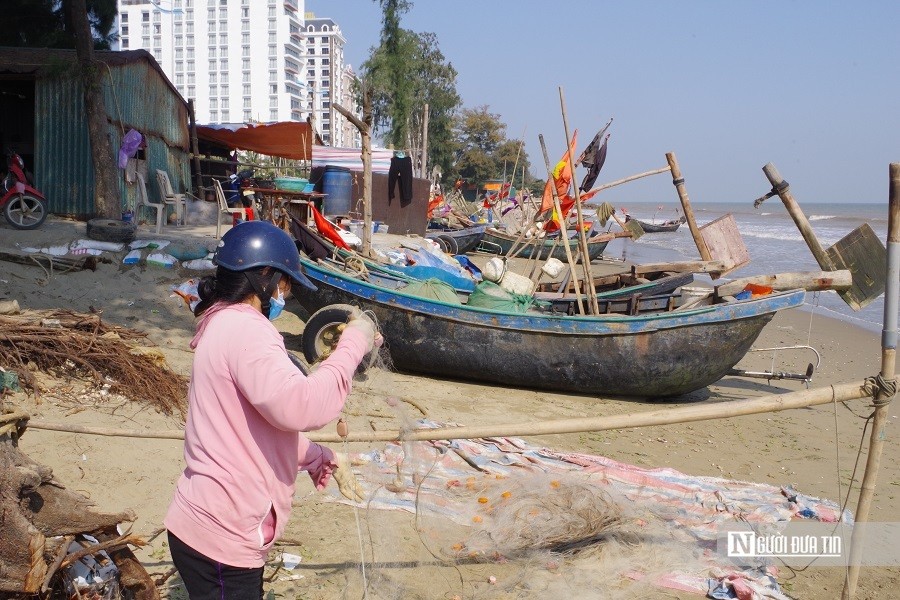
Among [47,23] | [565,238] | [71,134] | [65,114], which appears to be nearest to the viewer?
[565,238]

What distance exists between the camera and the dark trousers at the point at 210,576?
2.06 m

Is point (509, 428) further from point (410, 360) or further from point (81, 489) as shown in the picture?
point (410, 360)

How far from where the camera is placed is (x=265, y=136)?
17906mm

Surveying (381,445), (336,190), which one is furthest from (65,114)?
(381,445)

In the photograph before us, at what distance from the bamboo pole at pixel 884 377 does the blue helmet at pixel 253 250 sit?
2.52 meters

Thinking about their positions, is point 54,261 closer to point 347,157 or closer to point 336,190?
point 336,190

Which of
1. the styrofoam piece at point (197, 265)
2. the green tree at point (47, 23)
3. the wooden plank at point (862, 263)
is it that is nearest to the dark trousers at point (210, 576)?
the wooden plank at point (862, 263)

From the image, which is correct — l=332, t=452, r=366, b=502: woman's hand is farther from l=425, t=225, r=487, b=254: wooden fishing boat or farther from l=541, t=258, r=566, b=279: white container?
l=425, t=225, r=487, b=254: wooden fishing boat

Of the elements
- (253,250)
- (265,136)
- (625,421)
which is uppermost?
(265,136)

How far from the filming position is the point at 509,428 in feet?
9.87

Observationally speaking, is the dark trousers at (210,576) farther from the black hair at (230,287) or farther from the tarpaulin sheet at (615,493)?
the tarpaulin sheet at (615,493)

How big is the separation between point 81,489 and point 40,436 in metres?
0.71

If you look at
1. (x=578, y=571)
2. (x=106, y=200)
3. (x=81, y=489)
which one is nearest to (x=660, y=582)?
(x=578, y=571)

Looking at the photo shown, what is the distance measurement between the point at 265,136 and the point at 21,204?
823cm
